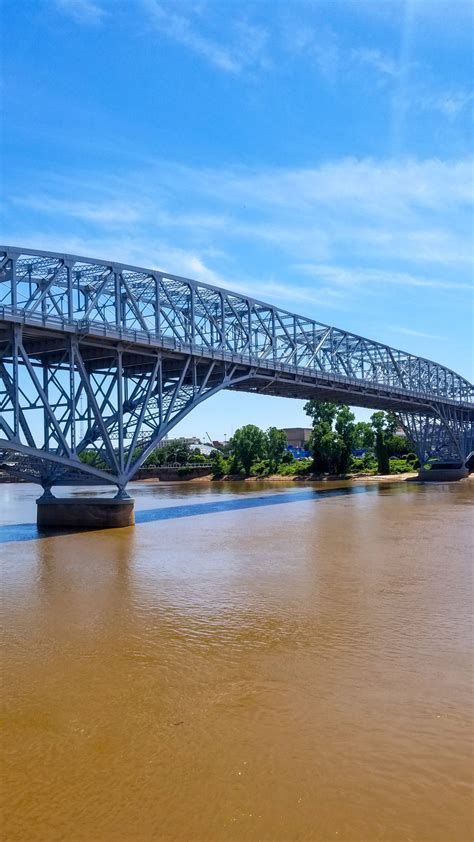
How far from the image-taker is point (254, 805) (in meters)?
7.53

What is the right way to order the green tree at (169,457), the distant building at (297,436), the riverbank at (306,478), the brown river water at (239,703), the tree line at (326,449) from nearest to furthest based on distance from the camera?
the brown river water at (239,703)
the riverbank at (306,478)
the tree line at (326,449)
the green tree at (169,457)
the distant building at (297,436)

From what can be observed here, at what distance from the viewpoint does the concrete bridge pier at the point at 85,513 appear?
37344 mm

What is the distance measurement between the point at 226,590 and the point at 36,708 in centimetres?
945

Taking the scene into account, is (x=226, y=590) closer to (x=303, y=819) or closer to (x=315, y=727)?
(x=315, y=727)

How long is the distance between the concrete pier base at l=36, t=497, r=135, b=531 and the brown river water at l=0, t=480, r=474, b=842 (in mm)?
13542

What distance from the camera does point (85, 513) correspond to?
37656 mm

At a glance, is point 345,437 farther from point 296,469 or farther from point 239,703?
point 239,703

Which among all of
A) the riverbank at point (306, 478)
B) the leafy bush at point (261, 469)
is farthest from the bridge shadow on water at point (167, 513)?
the leafy bush at point (261, 469)

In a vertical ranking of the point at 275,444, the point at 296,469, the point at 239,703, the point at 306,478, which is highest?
the point at 275,444

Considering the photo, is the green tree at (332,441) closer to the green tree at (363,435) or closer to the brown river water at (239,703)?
the green tree at (363,435)

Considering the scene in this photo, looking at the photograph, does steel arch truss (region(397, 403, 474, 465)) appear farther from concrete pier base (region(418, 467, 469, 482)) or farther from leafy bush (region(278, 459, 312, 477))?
leafy bush (region(278, 459, 312, 477))

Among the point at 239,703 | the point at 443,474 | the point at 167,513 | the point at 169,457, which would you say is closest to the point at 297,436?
the point at 169,457

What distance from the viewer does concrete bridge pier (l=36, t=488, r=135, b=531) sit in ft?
123

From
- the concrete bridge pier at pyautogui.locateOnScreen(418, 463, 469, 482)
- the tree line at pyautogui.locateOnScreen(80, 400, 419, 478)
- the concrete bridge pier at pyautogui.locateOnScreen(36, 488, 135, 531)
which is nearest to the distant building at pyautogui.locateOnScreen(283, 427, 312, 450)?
the tree line at pyautogui.locateOnScreen(80, 400, 419, 478)
